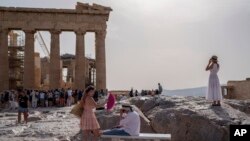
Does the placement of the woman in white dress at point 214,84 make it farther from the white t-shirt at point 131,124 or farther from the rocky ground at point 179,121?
the white t-shirt at point 131,124

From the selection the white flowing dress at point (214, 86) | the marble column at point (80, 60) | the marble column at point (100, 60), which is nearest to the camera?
the white flowing dress at point (214, 86)

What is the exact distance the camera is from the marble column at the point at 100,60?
128 ft

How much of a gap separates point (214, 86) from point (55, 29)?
2791 centimetres

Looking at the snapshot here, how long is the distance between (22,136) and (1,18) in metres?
27.3

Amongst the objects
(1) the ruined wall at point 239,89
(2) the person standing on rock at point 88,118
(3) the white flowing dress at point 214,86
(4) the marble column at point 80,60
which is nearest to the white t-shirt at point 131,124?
(2) the person standing on rock at point 88,118

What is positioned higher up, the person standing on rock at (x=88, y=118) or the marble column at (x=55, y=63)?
the marble column at (x=55, y=63)

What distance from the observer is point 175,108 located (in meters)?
12.2

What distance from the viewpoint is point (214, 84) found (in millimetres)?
12148

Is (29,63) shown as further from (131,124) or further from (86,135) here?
(131,124)

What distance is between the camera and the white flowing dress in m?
12.0

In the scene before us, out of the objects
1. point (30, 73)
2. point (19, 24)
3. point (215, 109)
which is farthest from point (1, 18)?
point (215, 109)

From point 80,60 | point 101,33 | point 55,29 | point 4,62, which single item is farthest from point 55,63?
point 101,33

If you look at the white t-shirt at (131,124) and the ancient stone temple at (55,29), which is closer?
the white t-shirt at (131,124)

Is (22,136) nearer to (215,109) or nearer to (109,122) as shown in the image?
(109,122)
